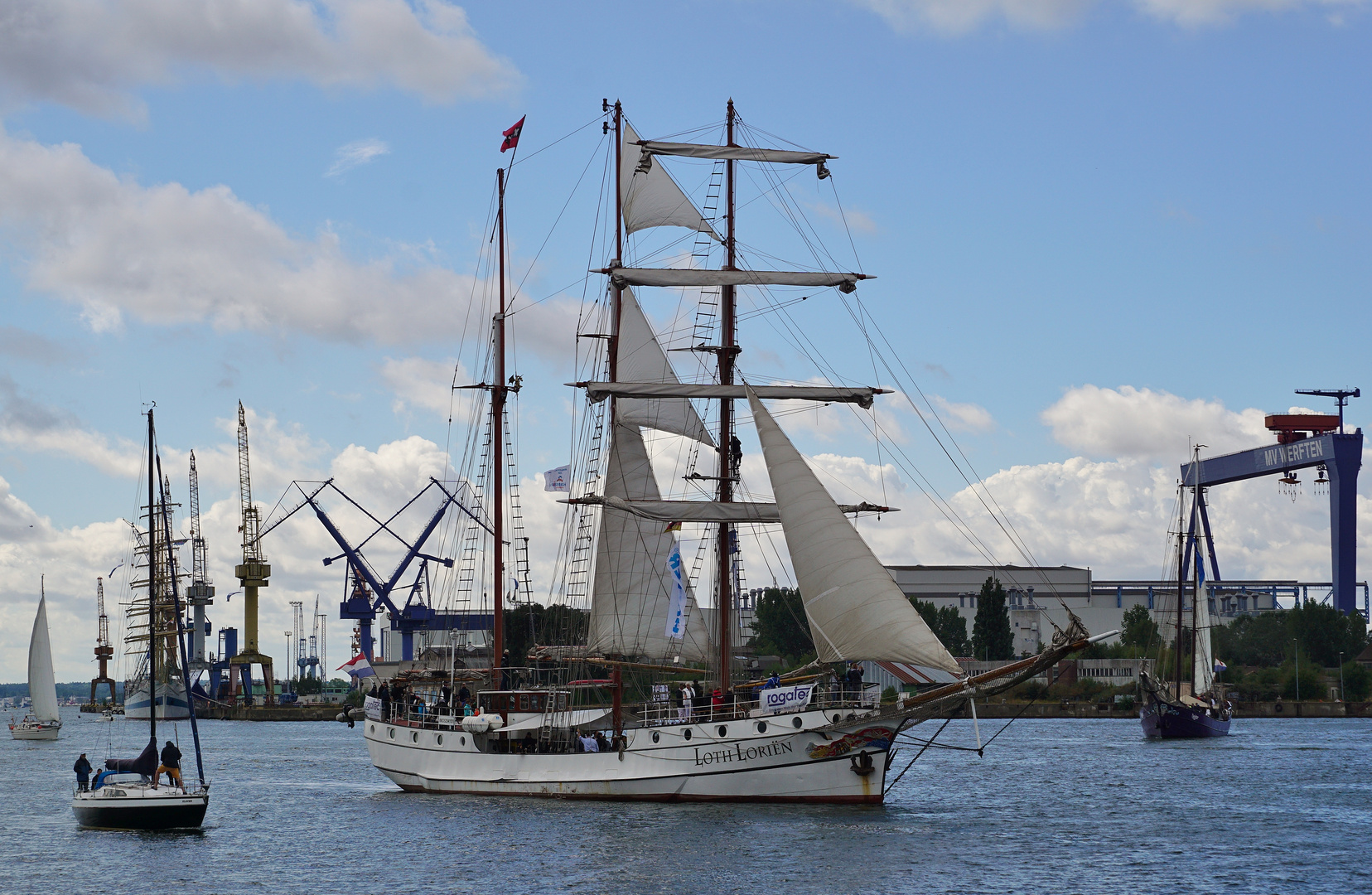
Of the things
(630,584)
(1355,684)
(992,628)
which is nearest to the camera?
(630,584)

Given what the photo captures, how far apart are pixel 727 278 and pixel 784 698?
16.4 meters

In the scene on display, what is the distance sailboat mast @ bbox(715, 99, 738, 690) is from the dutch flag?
389 ft

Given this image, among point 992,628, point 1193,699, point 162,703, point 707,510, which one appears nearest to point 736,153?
point 707,510

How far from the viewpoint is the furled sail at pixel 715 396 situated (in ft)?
178

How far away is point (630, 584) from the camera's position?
5591cm

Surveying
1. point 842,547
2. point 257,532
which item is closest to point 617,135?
point 842,547

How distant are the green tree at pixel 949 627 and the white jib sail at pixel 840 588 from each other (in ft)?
354

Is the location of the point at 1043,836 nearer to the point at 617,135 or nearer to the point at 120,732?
the point at 617,135

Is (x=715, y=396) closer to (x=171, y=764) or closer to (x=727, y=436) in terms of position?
(x=727, y=436)

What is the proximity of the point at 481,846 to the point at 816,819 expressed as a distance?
9.73 meters

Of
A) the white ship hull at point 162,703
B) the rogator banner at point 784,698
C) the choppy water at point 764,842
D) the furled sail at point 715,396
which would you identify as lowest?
the white ship hull at point 162,703

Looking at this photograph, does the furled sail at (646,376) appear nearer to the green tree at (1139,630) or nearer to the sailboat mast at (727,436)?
the sailboat mast at (727,436)

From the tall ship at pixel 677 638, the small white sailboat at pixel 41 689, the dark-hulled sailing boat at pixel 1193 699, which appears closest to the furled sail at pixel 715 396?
the tall ship at pixel 677 638

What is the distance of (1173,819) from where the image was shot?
1960 inches
